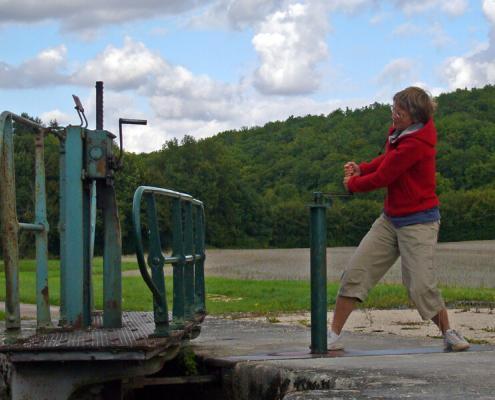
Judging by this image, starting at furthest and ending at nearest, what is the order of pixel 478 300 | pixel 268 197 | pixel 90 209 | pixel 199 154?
pixel 199 154 → pixel 268 197 → pixel 478 300 → pixel 90 209

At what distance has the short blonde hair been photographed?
586 cm

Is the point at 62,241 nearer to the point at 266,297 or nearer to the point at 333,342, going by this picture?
the point at 333,342

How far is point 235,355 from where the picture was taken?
628 cm

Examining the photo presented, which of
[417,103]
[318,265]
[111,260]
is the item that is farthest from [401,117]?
[111,260]

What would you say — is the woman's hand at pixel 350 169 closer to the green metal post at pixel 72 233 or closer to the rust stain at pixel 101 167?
the rust stain at pixel 101 167

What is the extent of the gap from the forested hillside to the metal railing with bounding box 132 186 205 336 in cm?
4682

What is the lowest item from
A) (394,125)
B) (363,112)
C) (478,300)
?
(478,300)

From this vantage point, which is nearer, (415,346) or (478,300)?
(415,346)

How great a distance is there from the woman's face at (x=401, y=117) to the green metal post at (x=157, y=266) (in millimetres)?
1582

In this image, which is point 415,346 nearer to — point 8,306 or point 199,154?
point 8,306

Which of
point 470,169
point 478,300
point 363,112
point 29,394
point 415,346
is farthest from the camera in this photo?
point 363,112

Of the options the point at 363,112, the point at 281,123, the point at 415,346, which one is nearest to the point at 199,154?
the point at 281,123

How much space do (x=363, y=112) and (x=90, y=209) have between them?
69.2 metres

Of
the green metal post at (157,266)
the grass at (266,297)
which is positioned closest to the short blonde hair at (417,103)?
the green metal post at (157,266)
